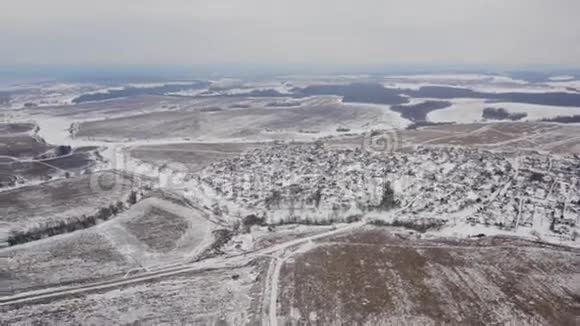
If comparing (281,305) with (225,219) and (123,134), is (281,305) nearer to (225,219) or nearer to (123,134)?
(225,219)

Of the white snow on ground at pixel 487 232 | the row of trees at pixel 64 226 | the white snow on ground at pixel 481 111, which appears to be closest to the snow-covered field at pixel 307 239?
the white snow on ground at pixel 487 232

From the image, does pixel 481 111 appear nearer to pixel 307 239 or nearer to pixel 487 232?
pixel 487 232

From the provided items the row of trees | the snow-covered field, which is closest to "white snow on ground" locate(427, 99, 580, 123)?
the snow-covered field

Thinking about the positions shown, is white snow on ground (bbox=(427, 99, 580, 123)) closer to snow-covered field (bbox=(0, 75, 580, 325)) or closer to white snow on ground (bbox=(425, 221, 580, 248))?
snow-covered field (bbox=(0, 75, 580, 325))

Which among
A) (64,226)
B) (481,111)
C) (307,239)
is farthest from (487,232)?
(481,111)

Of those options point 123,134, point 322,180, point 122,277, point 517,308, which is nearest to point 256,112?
point 123,134

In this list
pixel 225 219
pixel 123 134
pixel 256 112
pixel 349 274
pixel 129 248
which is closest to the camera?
pixel 349 274

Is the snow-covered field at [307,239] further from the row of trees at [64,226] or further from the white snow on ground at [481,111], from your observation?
the white snow on ground at [481,111]

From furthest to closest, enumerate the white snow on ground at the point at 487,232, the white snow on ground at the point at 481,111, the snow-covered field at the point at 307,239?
the white snow on ground at the point at 481,111 < the white snow on ground at the point at 487,232 < the snow-covered field at the point at 307,239
